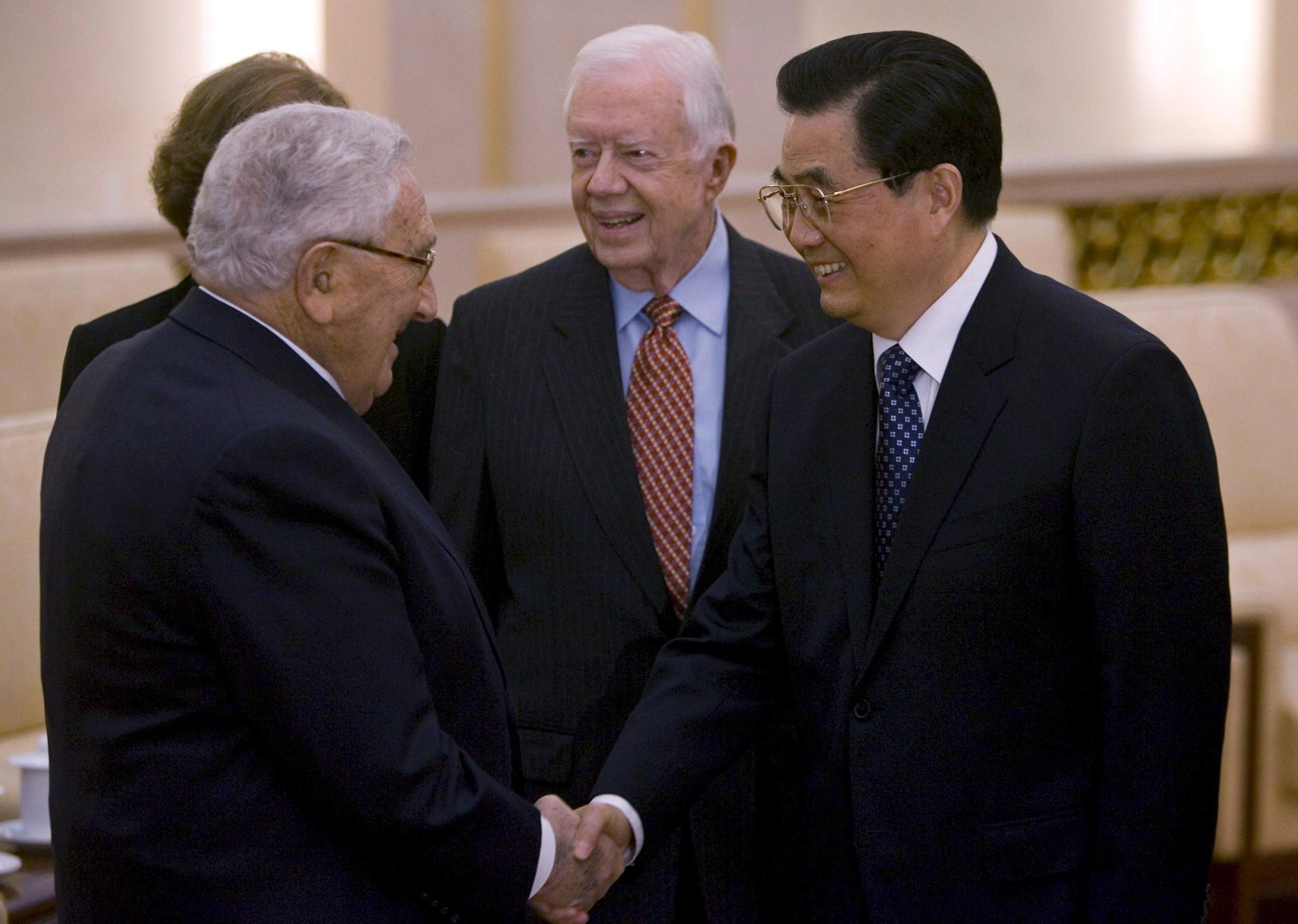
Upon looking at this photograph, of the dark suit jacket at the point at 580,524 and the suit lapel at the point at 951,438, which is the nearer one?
the suit lapel at the point at 951,438

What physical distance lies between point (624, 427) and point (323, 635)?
0.85 m

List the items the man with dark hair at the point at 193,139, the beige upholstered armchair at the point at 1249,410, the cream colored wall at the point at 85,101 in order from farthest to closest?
1. the cream colored wall at the point at 85,101
2. the beige upholstered armchair at the point at 1249,410
3. the man with dark hair at the point at 193,139

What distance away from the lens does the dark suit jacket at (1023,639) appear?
1.60 metres

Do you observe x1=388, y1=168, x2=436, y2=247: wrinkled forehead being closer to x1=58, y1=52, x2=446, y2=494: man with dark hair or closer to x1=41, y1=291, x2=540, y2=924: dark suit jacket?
x1=41, y1=291, x2=540, y2=924: dark suit jacket

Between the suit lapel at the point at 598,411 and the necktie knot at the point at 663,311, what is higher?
the necktie knot at the point at 663,311

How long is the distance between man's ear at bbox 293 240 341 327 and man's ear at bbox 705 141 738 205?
34.2 inches

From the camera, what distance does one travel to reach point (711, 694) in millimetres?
1976

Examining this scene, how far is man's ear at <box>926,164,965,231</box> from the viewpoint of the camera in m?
1.73

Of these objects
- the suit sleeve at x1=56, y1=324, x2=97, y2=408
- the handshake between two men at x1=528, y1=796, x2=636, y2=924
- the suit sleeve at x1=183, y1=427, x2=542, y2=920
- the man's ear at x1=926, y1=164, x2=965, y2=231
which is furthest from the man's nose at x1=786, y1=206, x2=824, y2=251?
the suit sleeve at x1=56, y1=324, x2=97, y2=408

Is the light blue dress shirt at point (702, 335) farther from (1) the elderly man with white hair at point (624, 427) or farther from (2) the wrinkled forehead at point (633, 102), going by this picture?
(2) the wrinkled forehead at point (633, 102)

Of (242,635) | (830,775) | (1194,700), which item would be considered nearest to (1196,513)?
(1194,700)

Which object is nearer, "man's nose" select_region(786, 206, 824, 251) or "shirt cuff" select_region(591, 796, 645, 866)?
"man's nose" select_region(786, 206, 824, 251)

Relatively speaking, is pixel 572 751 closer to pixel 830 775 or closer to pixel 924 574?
pixel 830 775

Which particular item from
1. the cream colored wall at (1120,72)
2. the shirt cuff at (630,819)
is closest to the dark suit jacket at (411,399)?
the shirt cuff at (630,819)
